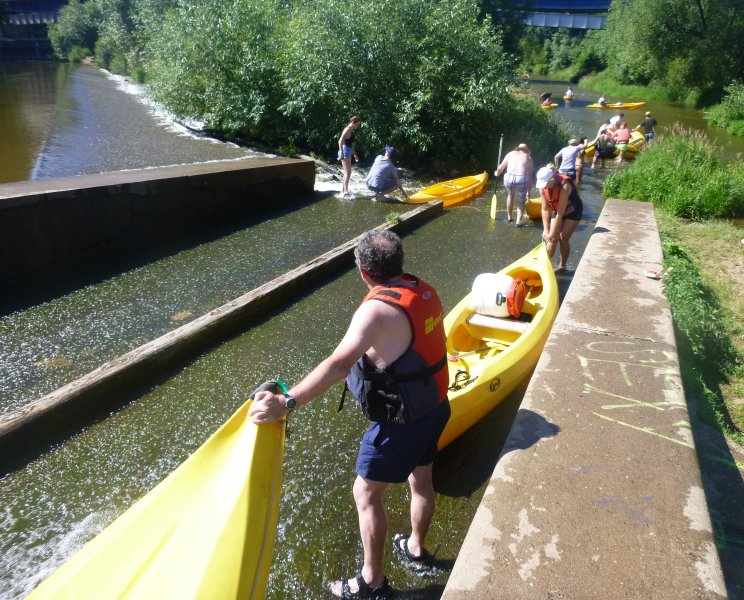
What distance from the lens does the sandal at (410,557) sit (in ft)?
11.1

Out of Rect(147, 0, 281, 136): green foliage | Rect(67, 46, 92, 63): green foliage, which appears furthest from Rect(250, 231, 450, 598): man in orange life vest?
Rect(67, 46, 92, 63): green foliage

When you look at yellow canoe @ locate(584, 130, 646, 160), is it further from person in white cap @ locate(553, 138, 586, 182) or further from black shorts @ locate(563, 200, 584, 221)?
black shorts @ locate(563, 200, 584, 221)

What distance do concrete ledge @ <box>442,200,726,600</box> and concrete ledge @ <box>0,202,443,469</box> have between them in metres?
3.40

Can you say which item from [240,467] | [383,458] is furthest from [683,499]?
[240,467]

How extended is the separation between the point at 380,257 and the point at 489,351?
3006 millimetres

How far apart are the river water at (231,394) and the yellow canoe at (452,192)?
106 cm

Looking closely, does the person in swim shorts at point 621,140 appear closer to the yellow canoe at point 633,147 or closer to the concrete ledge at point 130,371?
the yellow canoe at point 633,147

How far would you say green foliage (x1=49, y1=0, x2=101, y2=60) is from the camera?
5262 centimetres

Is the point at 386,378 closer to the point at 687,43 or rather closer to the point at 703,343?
the point at 703,343

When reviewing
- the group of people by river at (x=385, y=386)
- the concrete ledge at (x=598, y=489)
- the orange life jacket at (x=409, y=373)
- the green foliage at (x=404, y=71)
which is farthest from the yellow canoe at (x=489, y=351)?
the green foliage at (x=404, y=71)

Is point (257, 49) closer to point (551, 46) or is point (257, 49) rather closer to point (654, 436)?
point (654, 436)

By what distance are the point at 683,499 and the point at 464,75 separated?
1402cm

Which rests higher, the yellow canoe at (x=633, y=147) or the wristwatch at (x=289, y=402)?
the yellow canoe at (x=633, y=147)

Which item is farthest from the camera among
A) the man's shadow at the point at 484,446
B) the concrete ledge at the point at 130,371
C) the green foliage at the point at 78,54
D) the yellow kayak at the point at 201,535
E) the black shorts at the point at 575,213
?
the green foliage at the point at 78,54
